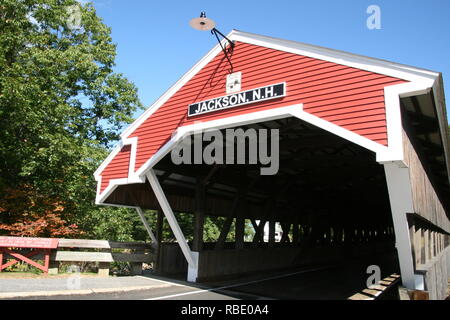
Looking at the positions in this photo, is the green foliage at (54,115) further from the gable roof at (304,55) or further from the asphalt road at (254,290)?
the asphalt road at (254,290)

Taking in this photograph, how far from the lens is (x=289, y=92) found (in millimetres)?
7898

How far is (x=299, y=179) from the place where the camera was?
571 inches

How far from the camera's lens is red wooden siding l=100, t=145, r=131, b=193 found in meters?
11.2

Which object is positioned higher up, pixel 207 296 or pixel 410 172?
pixel 410 172

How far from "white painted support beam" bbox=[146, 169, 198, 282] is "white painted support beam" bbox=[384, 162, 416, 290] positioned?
5887mm

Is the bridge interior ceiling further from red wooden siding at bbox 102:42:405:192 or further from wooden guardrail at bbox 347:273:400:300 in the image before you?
wooden guardrail at bbox 347:273:400:300

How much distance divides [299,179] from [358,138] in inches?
310

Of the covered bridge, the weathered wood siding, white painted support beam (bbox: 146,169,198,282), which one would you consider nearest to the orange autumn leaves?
the covered bridge

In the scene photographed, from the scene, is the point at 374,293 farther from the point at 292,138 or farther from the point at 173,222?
the point at 173,222

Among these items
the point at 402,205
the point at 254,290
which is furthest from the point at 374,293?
the point at 402,205

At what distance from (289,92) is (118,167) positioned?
20.4 feet
